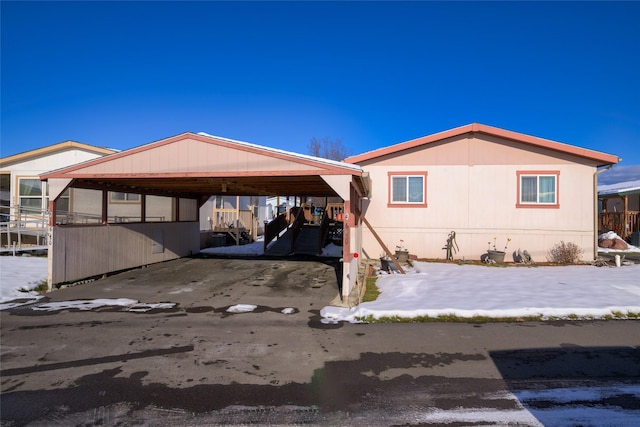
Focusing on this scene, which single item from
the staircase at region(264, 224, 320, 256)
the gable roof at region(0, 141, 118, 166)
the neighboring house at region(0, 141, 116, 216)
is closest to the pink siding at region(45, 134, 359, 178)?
the gable roof at region(0, 141, 118, 166)

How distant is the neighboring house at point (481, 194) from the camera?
12062mm

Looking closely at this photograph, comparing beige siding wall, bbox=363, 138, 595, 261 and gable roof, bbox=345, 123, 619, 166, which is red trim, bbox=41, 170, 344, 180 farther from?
beige siding wall, bbox=363, 138, 595, 261

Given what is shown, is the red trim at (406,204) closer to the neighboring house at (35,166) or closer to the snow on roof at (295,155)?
the snow on roof at (295,155)

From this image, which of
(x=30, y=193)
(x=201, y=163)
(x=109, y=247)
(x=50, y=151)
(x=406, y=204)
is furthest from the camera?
(x=30, y=193)

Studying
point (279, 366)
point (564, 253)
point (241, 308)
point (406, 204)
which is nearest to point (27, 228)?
point (241, 308)

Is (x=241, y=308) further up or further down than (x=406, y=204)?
further down

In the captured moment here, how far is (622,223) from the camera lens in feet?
64.7

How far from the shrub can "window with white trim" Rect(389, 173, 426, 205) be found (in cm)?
449

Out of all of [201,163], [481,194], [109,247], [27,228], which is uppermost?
[201,163]

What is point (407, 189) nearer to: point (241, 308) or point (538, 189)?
point (538, 189)

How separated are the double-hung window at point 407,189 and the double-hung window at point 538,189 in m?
3.16

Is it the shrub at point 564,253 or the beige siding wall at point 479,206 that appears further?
the beige siding wall at point 479,206

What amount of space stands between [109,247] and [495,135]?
12.8 m

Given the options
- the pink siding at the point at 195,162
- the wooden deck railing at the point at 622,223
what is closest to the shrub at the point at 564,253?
the pink siding at the point at 195,162
